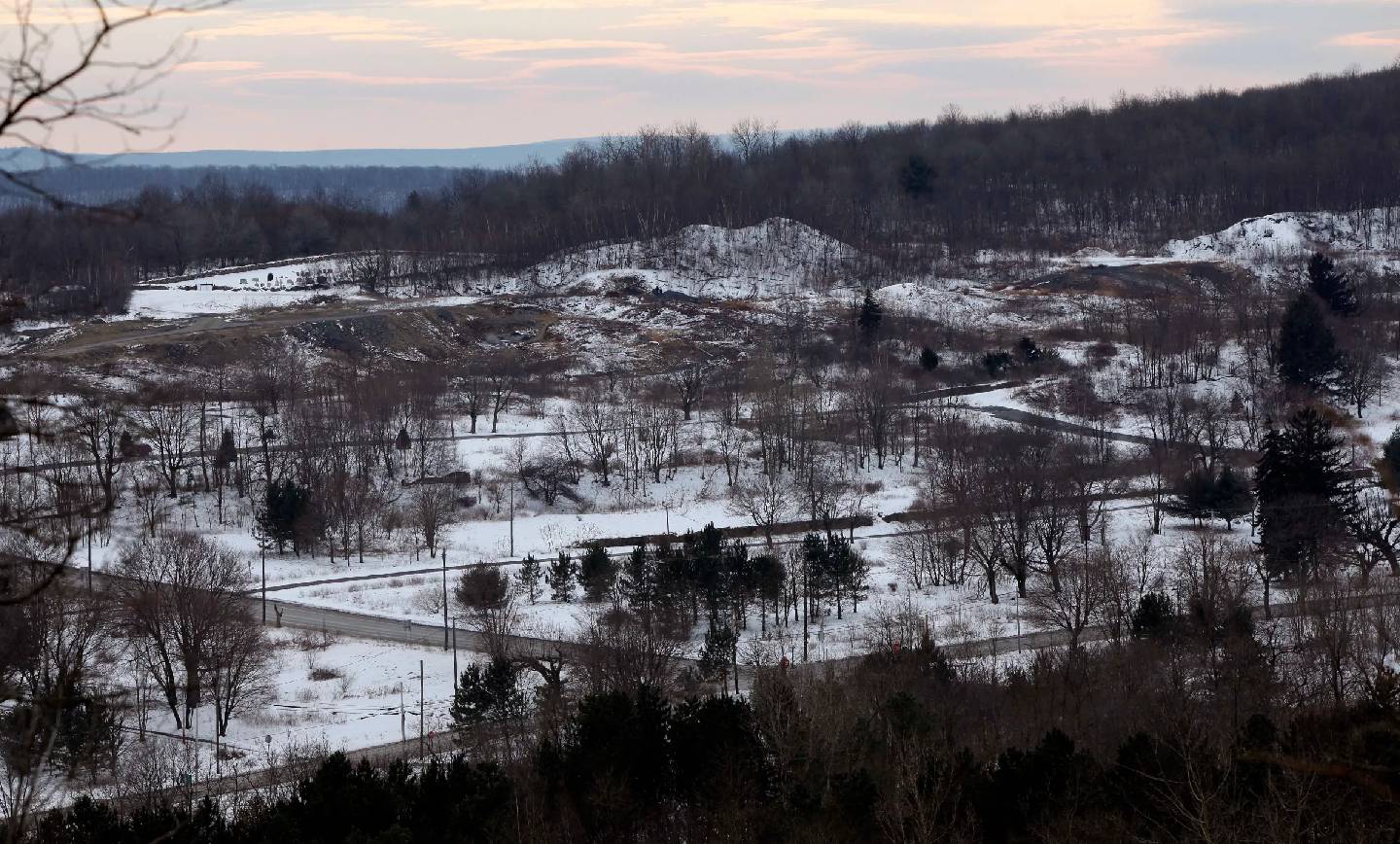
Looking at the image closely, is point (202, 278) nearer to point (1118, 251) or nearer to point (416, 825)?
point (1118, 251)

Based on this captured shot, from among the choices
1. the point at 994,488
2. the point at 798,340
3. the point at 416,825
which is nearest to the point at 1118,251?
the point at 798,340

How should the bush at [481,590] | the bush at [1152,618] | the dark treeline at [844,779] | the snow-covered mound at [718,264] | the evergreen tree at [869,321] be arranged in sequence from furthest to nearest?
the snow-covered mound at [718,264] < the evergreen tree at [869,321] < the bush at [481,590] < the bush at [1152,618] < the dark treeline at [844,779]

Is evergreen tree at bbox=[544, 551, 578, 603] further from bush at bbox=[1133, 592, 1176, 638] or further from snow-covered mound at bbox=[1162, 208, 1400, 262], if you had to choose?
snow-covered mound at bbox=[1162, 208, 1400, 262]

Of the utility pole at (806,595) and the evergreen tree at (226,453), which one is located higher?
the evergreen tree at (226,453)

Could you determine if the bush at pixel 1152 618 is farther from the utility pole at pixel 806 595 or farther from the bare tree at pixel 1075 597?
the utility pole at pixel 806 595

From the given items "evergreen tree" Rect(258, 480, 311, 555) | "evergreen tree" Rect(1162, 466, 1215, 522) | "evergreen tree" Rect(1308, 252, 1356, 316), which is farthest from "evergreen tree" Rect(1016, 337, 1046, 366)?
"evergreen tree" Rect(258, 480, 311, 555)

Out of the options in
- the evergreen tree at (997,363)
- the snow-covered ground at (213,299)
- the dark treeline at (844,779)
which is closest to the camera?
the dark treeline at (844,779)

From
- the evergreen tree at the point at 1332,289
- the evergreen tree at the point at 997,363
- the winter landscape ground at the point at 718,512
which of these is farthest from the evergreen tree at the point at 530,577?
the evergreen tree at the point at 1332,289
